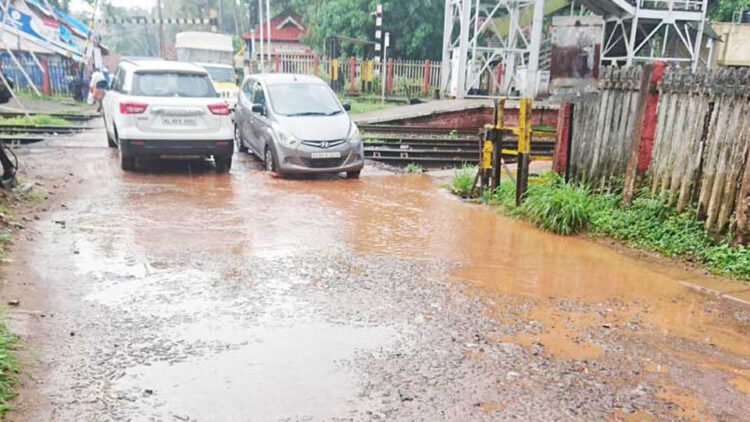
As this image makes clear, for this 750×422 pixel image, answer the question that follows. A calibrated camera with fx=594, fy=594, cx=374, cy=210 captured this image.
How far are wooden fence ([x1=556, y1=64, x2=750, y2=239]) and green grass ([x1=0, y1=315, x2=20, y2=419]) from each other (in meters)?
6.18

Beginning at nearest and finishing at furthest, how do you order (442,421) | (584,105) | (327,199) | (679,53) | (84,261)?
(442,421) → (84,261) → (584,105) → (327,199) → (679,53)

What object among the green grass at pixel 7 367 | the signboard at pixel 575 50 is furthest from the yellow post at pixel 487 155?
the signboard at pixel 575 50

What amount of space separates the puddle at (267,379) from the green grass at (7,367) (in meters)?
0.51

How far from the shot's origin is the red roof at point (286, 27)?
4453cm

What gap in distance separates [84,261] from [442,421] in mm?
3874

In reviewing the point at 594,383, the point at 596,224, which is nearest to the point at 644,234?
the point at 596,224

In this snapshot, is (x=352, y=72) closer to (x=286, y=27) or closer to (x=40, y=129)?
(x=40, y=129)

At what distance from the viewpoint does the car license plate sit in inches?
388

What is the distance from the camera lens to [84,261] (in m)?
5.44

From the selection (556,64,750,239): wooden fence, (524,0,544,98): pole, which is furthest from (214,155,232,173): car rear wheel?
(524,0,544,98): pole

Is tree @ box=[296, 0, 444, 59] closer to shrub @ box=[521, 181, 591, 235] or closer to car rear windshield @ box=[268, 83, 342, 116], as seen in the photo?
car rear windshield @ box=[268, 83, 342, 116]

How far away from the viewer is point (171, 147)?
9953 millimetres

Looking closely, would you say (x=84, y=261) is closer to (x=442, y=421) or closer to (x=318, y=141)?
(x=442, y=421)

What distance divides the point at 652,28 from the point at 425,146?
12.6 meters
